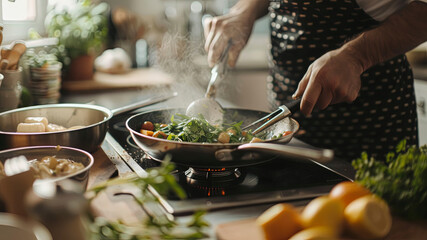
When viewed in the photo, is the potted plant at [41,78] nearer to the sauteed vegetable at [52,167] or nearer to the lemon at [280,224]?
the sauteed vegetable at [52,167]

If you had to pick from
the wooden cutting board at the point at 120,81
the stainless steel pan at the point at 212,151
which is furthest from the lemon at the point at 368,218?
the wooden cutting board at the point at 120,81

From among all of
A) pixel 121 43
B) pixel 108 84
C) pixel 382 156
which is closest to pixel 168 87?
pixel 108 84

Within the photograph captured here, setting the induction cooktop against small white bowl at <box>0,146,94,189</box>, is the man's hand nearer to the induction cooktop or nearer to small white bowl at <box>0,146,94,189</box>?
the induction cooktop

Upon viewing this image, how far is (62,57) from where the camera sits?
2.10 m

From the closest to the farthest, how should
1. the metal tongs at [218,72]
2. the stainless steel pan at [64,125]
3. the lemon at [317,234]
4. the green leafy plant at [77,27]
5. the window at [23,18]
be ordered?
the lemon at [317,234]
the stainless steel pan at [64,125]
the metal tongs at [218,72]
the window at [23,18]
the green leafy plant at [77,27]

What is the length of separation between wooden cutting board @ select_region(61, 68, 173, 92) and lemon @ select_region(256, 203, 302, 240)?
5.40 ft

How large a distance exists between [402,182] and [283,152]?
0.20 metres

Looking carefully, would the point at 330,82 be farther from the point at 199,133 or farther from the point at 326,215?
the point at 326,215

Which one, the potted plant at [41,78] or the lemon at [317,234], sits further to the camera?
the potted plant at [41,78]

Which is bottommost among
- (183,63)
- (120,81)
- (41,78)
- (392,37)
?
(120,81)

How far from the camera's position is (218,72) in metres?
1.34

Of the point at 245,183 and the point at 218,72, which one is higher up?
the point at 218,72

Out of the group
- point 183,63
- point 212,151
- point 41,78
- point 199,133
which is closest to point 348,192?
point 212,151

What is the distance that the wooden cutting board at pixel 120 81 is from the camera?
213 cm
